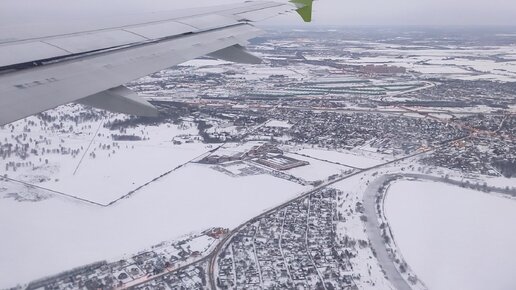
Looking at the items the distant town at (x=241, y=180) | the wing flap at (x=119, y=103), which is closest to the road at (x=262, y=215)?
the distant town at (x=241, y=180)

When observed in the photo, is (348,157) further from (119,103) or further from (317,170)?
(119,103)

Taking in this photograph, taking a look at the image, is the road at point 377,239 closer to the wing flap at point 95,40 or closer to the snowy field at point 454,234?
the snowy field at point 454,234

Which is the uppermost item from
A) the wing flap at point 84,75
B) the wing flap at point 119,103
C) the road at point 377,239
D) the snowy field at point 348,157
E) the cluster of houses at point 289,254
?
the wing flap at point 84,75

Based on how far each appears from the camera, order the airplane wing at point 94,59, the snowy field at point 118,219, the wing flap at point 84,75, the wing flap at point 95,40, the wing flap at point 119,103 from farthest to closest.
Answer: the snowy field at point 118,219 < the wing flap at point 95,40 < the wing flap at point 119,103 < the airplane wing at point 94,59 < the wing flap at point 84,75

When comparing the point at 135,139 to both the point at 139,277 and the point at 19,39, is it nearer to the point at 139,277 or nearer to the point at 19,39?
the point at 139,277

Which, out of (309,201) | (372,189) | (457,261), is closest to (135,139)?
(309,201)

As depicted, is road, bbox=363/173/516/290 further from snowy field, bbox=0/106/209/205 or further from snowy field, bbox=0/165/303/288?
snowy field, bbox=0/106/209/205
